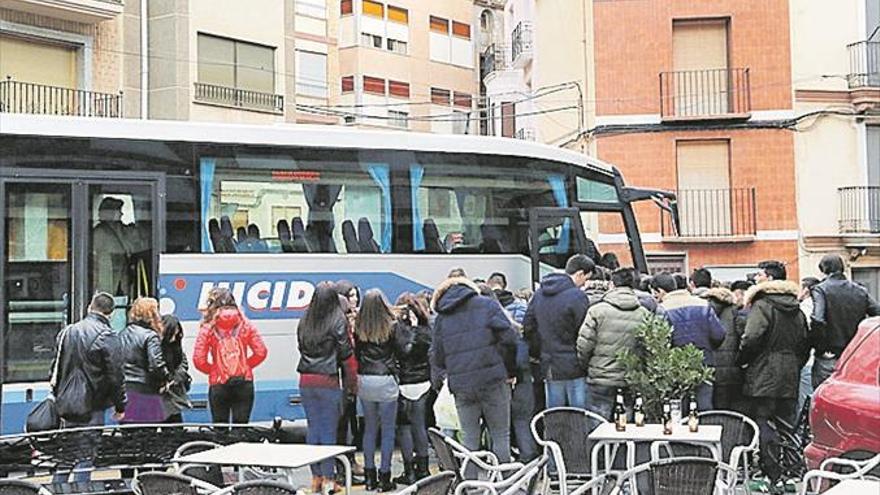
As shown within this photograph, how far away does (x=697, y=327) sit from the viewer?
9.85m

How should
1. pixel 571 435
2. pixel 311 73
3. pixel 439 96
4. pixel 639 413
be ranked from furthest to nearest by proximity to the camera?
1. pixel 439 96
2. pixel 311 73
3. pixel 571 435
4. pixel 639 413

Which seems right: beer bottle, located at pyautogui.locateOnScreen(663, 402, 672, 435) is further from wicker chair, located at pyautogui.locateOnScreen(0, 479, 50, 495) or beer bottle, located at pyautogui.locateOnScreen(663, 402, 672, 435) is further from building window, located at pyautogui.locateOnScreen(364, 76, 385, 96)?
building window, located at pyautogui.locateOnScreen(364, 76, 385, 96)

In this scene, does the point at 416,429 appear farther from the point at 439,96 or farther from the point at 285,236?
the point at 439,96

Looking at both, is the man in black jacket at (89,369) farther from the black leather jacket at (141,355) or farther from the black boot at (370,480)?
the black boot at (370,480)

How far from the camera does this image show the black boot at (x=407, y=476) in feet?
35.0

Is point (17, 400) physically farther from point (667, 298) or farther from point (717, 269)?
point (717, 269)

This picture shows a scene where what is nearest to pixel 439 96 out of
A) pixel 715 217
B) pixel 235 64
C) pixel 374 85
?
pixel 374 85

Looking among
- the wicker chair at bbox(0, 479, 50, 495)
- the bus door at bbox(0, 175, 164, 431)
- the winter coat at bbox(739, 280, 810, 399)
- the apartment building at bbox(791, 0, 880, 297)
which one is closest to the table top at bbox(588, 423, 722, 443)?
the winter coat at bbox(739, 280, 810, 399)

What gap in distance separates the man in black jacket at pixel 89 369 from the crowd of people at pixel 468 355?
13 millimetres

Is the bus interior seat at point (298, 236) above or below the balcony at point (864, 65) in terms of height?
below

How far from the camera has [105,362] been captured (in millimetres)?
9578

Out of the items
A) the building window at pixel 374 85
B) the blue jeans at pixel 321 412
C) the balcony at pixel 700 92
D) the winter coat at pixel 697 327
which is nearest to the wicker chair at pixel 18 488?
the blue jeans at pixel 321 412

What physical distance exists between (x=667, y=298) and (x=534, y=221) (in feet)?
12.3

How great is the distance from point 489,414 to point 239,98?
20.6m
